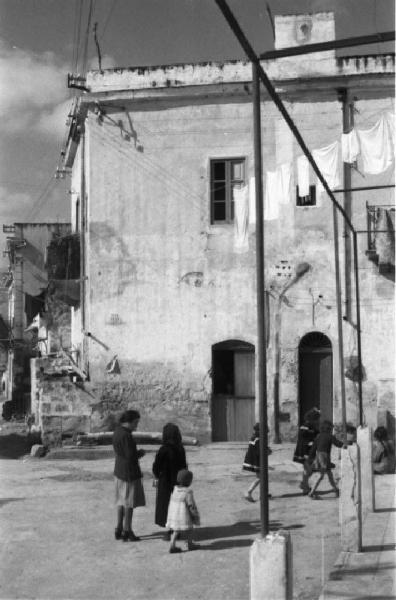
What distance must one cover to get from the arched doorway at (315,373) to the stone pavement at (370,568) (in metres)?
8.35

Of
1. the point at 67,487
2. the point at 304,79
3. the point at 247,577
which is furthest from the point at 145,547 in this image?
the point at 304,79

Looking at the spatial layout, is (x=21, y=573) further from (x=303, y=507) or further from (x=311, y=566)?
(x=303, y=507)

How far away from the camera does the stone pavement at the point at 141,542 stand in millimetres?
8328

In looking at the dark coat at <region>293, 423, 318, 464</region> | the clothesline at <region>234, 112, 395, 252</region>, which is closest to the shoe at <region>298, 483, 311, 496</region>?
the dark coat at <region>293, 423, 318, 464</region>

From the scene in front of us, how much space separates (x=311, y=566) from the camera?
8.99 metres

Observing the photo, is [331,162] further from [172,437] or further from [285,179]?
[172,437]

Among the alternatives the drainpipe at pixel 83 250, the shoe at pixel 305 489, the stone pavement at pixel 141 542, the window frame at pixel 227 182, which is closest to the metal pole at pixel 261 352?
the stone pavement at pixel 141 542

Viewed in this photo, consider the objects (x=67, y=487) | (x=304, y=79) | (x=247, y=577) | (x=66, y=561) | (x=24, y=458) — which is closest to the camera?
(x=247, y=577)

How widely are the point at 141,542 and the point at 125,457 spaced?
107cm

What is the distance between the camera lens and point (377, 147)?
14172 mm

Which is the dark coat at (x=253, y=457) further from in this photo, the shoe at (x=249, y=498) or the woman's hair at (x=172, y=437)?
the woman's hair at (x=172, y=437)

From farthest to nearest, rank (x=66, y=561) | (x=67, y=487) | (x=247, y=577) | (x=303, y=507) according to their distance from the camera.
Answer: (x=67, y=487) → (x=303, y=507) → (x=66, y=561) → (x=247, y=577)

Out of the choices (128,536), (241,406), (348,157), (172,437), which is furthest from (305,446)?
(241,406)

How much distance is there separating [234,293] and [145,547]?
10935mm
